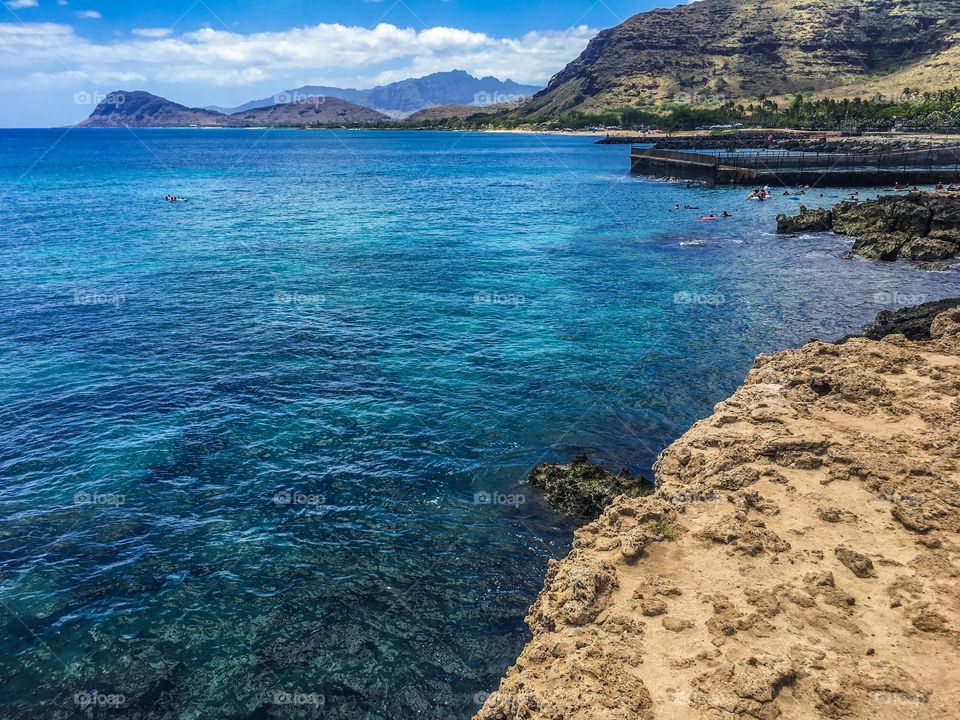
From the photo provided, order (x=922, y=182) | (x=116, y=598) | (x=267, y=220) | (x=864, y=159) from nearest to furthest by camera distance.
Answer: (x=116, y=598) → (x=267, y=220) → (x=922, y=182) → (x=864, y=159)

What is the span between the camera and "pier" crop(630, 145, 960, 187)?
82812mm

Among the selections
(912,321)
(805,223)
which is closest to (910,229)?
(805,223)

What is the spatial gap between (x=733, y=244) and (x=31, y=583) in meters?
52.7

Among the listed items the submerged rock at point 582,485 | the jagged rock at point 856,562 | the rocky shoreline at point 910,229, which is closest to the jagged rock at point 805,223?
the rocky shoreline at point 910,229

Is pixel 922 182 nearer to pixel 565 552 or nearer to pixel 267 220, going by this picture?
pixel 267 220

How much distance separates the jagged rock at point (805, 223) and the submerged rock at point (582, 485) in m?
48.0

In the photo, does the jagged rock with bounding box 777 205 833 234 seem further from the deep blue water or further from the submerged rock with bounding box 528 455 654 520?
the submerged rock with bounding box 528 455 654 520

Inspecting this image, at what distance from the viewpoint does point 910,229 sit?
4781cm

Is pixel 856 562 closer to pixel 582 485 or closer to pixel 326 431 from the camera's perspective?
pixel 582 485

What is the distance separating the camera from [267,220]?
71000 mm

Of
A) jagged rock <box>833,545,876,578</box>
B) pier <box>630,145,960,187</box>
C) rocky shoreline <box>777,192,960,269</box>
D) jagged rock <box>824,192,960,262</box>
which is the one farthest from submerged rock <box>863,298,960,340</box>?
pier <box>630,145,960,187</box>

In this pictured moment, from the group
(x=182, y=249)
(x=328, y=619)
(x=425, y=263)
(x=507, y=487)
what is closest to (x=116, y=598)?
(x=328, y=619)

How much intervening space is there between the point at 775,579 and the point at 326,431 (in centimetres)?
1550

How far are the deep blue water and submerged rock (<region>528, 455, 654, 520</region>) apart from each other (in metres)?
0.61
